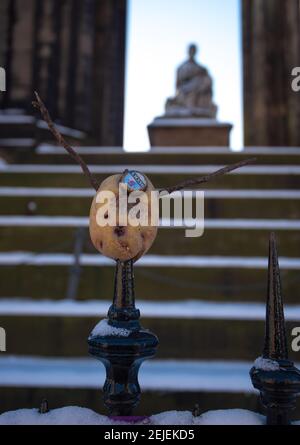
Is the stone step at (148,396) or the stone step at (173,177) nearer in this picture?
the stone step at (148,396)

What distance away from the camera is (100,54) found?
13.7 metres

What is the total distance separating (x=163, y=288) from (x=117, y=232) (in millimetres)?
3236

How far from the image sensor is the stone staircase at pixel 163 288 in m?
2.97

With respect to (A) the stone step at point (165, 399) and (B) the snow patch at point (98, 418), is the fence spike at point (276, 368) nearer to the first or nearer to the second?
(B) the snow patch at point (98, 418)

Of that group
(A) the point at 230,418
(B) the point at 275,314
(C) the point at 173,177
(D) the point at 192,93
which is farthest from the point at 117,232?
(D) the point at 192,93

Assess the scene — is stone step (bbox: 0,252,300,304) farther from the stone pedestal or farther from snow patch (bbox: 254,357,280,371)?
the stone pedestal

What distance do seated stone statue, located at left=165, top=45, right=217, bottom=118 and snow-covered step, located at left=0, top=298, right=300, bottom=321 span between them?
6.54m

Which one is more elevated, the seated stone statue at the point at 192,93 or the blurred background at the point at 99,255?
the seated stone statue at the point at 192,93

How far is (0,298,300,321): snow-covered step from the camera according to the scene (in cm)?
355

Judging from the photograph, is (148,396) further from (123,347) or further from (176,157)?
(176,157)

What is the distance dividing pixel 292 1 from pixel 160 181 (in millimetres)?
8440

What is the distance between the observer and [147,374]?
10.2 feet

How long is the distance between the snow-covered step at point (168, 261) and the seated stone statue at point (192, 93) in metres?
5.83

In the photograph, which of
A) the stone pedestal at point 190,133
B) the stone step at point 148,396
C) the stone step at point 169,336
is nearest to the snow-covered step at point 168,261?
the stone step at point 169,336
